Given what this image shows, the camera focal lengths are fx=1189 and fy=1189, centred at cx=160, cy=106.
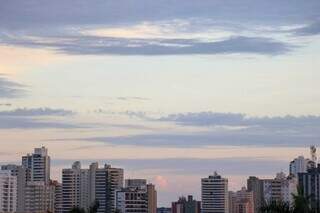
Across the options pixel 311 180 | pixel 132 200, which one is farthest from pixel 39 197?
pixel 311 180

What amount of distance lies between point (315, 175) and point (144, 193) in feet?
96.3

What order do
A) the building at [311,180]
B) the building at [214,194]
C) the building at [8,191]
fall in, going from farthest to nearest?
the building at [214,194]
the building at [8,191]
the building at [311,180]

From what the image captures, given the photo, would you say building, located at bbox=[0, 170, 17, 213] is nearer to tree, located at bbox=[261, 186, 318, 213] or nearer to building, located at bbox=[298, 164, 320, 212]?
building, located at bbox=[298, 164, 320, 212]

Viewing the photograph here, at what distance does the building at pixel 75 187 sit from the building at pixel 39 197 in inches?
74.8

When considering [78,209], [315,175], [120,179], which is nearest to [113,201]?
[120,179]

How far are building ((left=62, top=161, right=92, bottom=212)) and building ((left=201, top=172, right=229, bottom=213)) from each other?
16726mm

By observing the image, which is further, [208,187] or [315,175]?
[208,187]

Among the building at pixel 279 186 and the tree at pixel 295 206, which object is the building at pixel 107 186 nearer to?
the building at pixel 279 186

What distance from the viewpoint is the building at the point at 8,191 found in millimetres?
140625

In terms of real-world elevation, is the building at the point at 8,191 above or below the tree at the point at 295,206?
above

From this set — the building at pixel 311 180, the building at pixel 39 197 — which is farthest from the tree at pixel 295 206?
the building at pixel 39 197

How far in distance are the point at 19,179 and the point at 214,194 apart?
28.2 meters

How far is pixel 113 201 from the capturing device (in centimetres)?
15662

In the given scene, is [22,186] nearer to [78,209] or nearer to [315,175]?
[315,175]
